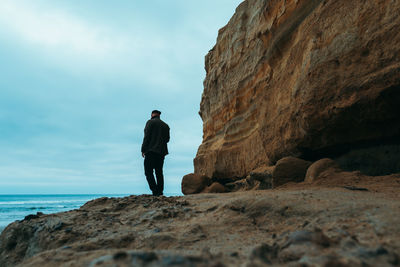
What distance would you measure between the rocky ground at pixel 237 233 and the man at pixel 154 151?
215 cm

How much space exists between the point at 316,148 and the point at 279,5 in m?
3.30

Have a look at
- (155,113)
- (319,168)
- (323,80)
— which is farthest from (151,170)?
(323,80)

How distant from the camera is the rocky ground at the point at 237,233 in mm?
1322

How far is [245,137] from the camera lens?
7.64 metres

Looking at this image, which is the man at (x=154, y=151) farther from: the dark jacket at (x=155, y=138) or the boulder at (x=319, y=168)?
the boulder at (x=319, y=168)

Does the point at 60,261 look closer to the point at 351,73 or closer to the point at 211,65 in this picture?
the point at 351,73

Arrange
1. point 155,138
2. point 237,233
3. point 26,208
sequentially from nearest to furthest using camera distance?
point 237,233
point 155,138
point 26,208

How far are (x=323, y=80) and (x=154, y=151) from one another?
3.51 metres

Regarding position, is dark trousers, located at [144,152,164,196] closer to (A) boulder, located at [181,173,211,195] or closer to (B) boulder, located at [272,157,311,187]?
(A) boulder, located at [181,173,211,195]

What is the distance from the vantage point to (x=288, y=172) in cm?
407

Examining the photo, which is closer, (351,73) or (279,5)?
(351,73)

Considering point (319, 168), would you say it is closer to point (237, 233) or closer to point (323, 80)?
point (323, 80)

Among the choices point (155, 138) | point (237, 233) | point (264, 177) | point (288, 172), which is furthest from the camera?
point (155, 138)

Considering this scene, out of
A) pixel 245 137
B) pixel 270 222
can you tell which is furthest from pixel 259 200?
pixel 245 137
